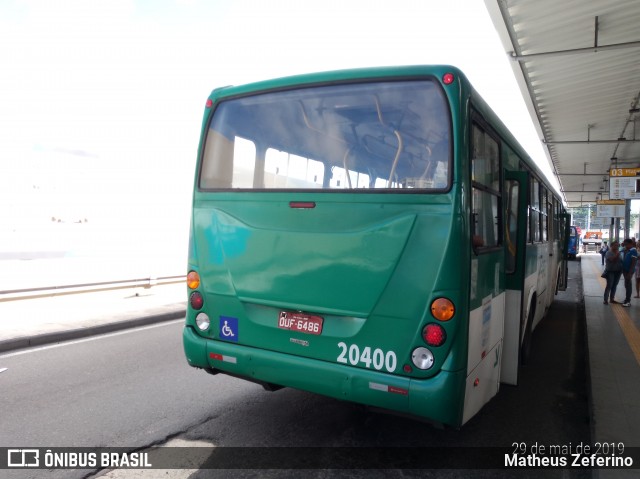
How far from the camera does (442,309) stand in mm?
3426

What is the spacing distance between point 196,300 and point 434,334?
→ 211cm

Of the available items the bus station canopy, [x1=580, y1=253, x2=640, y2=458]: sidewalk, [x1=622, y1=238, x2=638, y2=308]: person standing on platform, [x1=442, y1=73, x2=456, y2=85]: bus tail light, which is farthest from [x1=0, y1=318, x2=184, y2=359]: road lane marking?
[x1=622, y1=238, x2=638, y2=308]: person standing on platform

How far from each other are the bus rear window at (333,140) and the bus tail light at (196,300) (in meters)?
0.95

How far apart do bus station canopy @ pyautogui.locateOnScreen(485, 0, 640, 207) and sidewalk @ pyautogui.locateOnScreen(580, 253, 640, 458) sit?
517 cm

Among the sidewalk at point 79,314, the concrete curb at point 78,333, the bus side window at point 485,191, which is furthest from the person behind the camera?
the sidewalk at point 79,314

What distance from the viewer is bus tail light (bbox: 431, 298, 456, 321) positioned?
3408 millimetres

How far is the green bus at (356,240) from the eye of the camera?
3477mm

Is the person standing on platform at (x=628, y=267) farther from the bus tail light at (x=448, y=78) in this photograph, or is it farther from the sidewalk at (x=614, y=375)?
the bus tail light at (x=448, y=78)

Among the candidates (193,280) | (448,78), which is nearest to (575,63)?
(448,78)

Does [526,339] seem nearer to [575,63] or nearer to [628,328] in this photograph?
[628,328]

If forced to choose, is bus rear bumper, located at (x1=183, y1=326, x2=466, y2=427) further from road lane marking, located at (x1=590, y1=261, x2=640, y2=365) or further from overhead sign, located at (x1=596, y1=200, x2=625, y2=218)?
overhead sign, located at (x1=596, y1=200, x2=625, y2=218)

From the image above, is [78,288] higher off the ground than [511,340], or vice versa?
[511,340]

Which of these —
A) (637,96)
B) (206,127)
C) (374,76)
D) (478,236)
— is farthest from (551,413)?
(637,96)

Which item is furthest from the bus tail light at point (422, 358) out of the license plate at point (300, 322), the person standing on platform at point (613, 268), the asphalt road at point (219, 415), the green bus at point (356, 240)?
the person standing on platform at point (613, 268)
